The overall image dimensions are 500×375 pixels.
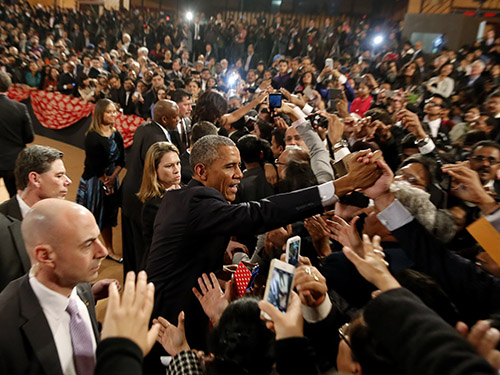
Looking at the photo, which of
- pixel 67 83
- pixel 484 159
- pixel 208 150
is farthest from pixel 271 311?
pixel 67 83

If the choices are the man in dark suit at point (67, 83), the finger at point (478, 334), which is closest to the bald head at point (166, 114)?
the finger at point (478, 334)

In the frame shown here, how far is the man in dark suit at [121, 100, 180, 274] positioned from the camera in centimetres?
342

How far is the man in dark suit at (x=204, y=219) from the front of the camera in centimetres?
177

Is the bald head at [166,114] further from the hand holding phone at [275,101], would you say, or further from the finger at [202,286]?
the finger at [202,286]

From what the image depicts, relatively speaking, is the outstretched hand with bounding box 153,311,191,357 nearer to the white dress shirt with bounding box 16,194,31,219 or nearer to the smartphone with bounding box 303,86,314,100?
the white dress shirt with bounding box 16,194,31,219

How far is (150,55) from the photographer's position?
44.5 feet

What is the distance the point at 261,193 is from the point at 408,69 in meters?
5.78

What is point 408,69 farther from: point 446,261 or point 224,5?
point 224,5

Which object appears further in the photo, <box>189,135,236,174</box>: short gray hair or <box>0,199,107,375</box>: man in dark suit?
<box>189,135,236,174</box>: short gray hair

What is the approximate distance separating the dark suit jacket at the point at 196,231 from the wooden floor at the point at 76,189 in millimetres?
1814

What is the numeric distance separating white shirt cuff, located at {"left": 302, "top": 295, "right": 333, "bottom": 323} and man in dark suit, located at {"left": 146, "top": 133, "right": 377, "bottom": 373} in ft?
1.39

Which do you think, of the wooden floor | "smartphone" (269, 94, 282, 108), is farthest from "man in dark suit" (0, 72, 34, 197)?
"smartphone" (269, 94, 282, 108)

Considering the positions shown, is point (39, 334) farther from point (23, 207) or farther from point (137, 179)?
point (137, 179)

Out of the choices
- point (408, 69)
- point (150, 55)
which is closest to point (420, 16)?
point (408, 69)
